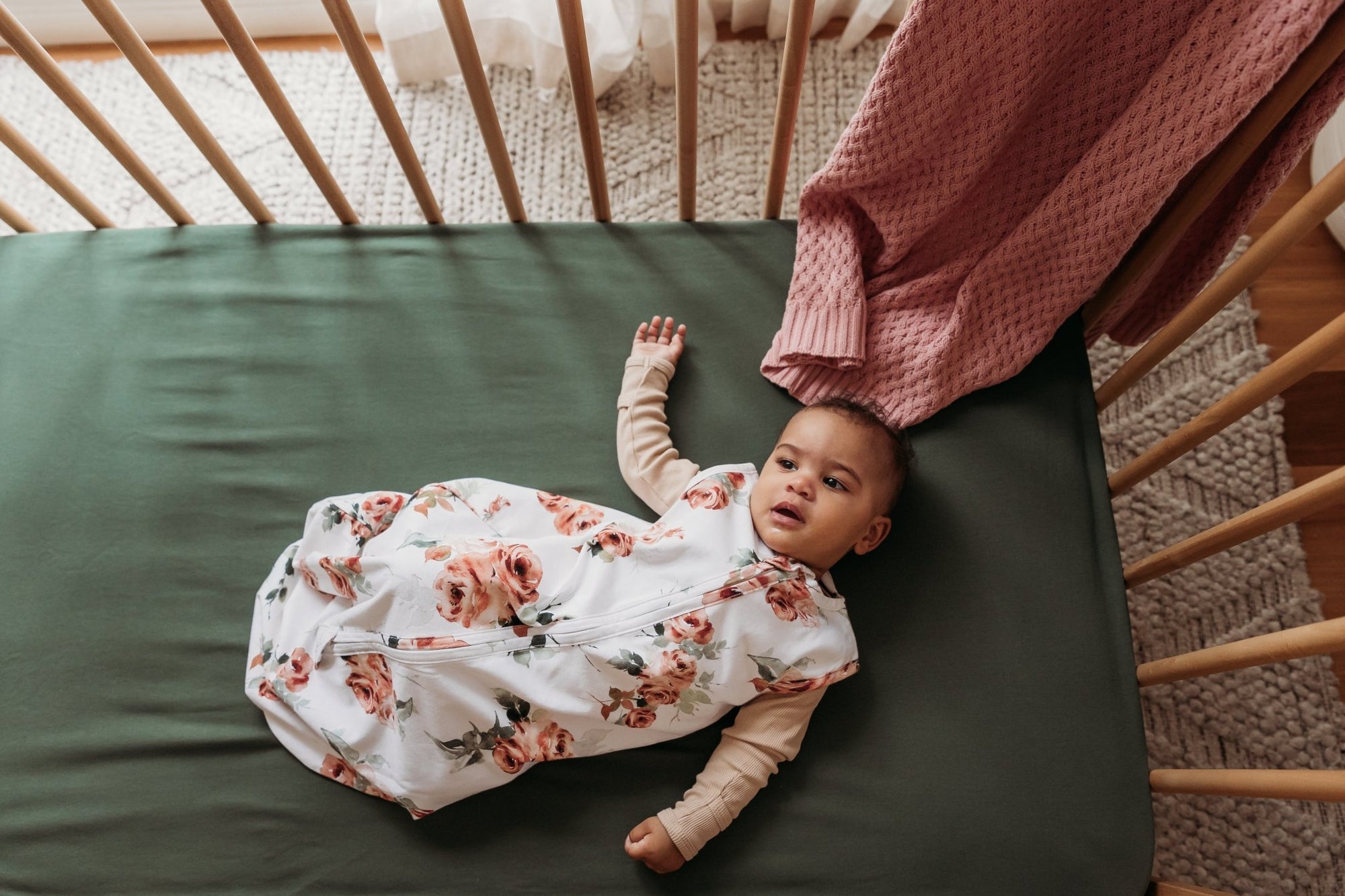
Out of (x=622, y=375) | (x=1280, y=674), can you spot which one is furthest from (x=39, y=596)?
(x=1280, y=674)

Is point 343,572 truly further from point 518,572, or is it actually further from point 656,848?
point 656,848

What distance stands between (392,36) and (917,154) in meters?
0.96

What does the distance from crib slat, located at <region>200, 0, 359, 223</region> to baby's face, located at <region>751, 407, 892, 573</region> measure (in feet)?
2.04

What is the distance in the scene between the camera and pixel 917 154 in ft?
2.90

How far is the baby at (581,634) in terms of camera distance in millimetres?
842

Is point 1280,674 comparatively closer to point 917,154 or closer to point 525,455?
point 917,154

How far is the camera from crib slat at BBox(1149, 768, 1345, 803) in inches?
26.4

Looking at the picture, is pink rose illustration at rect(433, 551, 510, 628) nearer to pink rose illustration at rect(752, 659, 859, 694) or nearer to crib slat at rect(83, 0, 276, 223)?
pink rose illustration at rect(752, 659, 859, 694)

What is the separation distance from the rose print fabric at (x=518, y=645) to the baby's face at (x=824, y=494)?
0.08 ft

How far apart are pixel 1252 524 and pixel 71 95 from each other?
1.24 metres

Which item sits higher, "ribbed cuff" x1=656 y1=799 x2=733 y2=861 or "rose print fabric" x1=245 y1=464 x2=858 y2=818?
"rose print fabric" x1=245 y1=464 x2=858 y2=818

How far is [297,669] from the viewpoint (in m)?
0.88

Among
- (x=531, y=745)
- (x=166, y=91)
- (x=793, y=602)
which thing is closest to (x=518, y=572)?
(x=531, y=745)

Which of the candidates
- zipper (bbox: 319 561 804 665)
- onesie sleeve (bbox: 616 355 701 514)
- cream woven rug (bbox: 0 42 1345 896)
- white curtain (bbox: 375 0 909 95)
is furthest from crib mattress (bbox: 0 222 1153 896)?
white curtain (bbox: 375 0 909 95)
